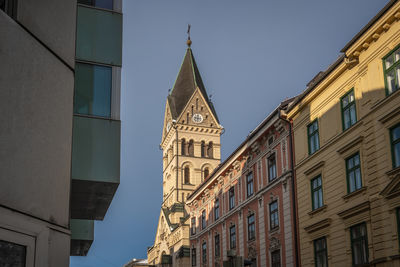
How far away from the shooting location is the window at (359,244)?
20.8m

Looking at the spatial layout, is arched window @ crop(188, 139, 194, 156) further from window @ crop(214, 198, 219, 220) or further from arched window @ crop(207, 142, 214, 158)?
window @ crop(214, 198, 219, 220)

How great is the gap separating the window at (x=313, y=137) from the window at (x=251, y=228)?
8140 millimetres

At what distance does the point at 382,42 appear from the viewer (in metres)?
20.4

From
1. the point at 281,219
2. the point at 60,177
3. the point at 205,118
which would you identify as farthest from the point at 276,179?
the point at 205,118

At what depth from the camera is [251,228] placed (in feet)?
108

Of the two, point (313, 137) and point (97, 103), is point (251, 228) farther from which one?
point (97, 103)

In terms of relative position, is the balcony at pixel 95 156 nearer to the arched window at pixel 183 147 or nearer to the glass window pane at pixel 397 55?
the glass window pane at pixel 397 55

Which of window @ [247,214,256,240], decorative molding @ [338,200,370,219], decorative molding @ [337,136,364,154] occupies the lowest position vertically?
decorative molding @ [338,200,370,219]

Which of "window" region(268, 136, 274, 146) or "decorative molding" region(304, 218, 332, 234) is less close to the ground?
"window" region(268, 136, 274, 146)

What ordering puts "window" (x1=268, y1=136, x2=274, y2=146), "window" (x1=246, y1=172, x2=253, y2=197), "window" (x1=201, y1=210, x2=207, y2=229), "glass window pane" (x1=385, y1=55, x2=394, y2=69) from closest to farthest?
"glass window pane" (x1=385, y1=55, x2=394, y2=69) < "window" (x1=268, y1=136, x2=274, y2=146) < "window" (x1=246, y1=172, x2=253, y2=197) < "window" (x1=201, y1=210, x2=207, y2=229)

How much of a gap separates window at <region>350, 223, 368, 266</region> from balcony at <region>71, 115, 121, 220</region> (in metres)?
12.0

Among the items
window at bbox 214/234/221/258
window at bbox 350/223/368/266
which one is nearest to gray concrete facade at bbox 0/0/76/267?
window at bbox 350/223/368/266

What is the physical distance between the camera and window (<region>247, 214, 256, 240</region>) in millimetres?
32525

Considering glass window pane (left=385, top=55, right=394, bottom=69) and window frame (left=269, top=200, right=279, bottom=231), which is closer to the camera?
glass window pane (left=385, top=55, right=394, bottom=69)
